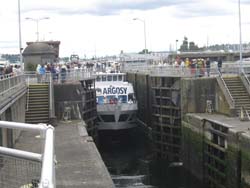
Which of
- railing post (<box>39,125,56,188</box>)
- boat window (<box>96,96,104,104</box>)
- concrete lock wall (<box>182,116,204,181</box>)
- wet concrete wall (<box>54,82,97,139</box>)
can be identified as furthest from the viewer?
boat window (<box>96,96,104,104</box>)

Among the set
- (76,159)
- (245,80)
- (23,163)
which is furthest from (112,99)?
(23,163)

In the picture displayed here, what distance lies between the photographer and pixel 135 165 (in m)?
32.1

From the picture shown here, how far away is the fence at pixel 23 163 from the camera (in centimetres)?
339


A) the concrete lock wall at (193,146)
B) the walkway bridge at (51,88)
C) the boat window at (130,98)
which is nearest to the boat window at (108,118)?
the boat window at (130,98)

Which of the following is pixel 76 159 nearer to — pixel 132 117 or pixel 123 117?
pixel 123 117

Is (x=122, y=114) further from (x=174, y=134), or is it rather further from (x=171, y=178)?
(x=171, y=178)

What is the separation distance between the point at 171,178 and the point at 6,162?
2432 centimetres

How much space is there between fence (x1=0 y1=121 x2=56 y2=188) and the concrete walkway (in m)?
7.35

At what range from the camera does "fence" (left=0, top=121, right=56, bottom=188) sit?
3393 millimetres

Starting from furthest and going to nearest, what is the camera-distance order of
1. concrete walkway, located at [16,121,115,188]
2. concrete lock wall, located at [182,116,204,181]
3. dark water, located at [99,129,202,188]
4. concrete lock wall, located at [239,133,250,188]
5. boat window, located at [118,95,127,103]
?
boat window, located at [118,95,127,103], dark water, located at [99,129,202,188], concrete lock wall, located at [182,116,204,181], concrete lock wall, located at [239,133,250,188], concrete walkway, located at [16,121,115,188]

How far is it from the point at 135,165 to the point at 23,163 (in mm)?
28753

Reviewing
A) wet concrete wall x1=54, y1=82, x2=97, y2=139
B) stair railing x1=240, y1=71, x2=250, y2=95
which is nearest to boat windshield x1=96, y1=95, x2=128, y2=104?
wet concrete wall x1=54, y1=82, x2=97, y2=139

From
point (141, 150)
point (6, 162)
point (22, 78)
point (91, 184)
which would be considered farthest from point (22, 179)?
point (141, 150)

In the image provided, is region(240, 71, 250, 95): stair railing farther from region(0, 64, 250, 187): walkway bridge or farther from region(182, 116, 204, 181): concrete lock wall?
region(182, 116, 204, 181): concrete lock wall
